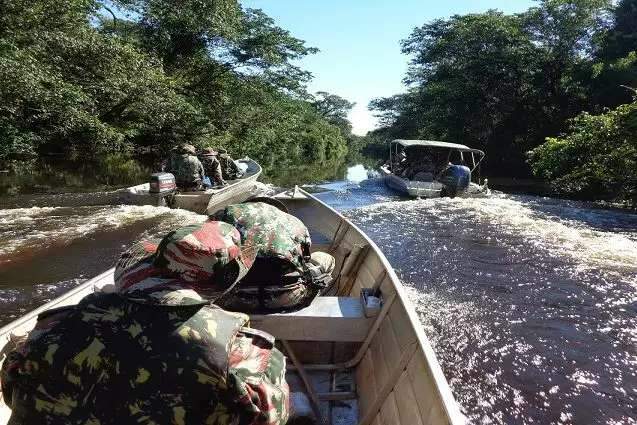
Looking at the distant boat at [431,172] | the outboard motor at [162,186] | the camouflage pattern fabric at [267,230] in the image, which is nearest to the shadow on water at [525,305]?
the camouflage pattern fabric at [267,230]

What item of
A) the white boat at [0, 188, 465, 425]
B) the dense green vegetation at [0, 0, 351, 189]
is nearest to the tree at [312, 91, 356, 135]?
the dense green vegetation at [0, 0, 351, 189]

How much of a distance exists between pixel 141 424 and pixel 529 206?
1515 cm

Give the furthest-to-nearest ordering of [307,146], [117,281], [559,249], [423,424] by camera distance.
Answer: [307,146] → [559,249] → [423,424] → [117,281]

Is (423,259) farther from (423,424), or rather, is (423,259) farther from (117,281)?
(117,281)

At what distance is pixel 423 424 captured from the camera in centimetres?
221

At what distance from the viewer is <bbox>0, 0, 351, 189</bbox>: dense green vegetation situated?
13.5 metres

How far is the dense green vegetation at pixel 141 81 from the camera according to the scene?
13.5 metres

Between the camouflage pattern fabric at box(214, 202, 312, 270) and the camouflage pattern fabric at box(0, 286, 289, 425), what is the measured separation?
4.76 ft

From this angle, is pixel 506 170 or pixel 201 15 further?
pixel 506 170

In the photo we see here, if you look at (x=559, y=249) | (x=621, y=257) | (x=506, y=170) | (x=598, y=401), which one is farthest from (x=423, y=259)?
(x=506, y=170)

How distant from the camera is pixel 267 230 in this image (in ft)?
10.1

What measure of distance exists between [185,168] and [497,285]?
23.1 ft

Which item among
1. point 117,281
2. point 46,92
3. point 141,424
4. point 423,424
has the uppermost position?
point 46,92

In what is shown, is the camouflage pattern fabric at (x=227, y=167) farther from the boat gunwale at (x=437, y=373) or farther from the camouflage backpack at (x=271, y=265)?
the boat gunwale at (x=437, y=373)
